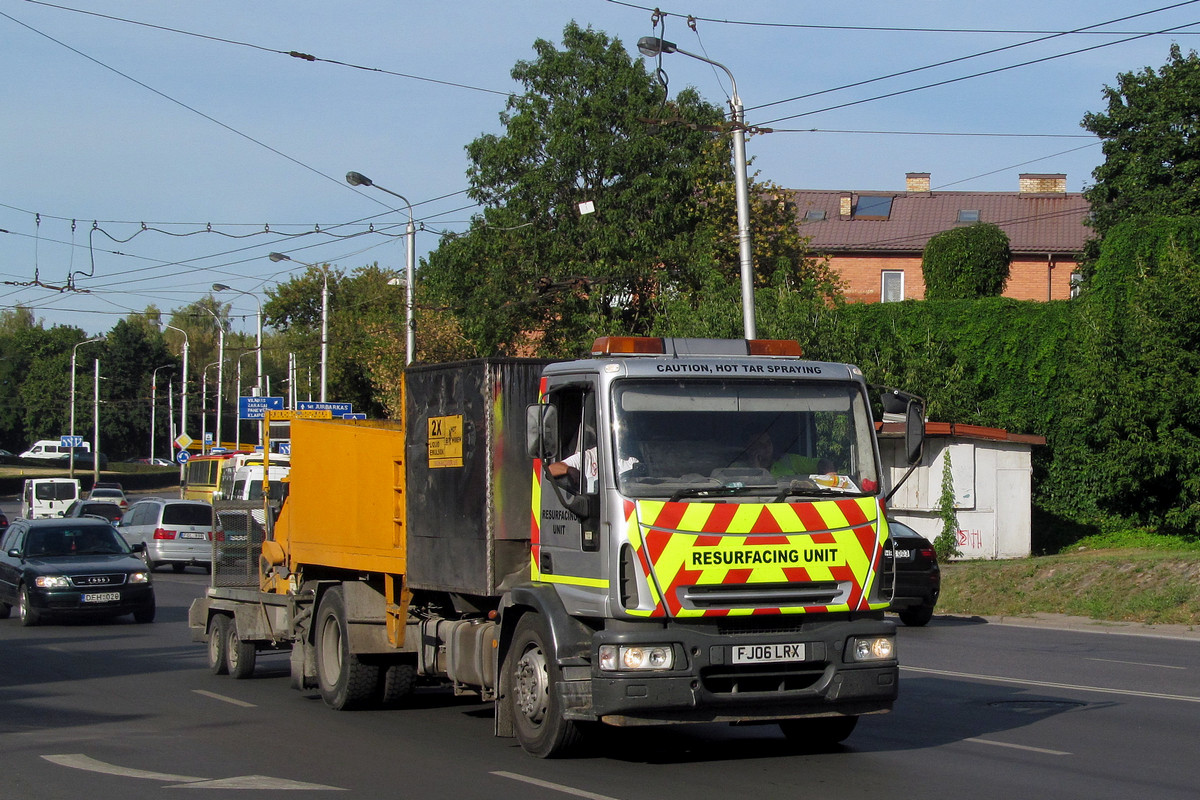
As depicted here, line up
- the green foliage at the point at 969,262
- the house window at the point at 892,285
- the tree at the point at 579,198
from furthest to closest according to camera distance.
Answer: the house window at the point at 892,285, the green foliage at the point at 969,262, the tree at the point at 579,198

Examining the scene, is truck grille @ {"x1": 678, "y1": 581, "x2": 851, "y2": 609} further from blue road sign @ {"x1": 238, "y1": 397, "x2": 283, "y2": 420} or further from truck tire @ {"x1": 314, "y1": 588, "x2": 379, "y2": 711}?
blue road sign @ {"x1": 238, "y1": 397, "x2": 283, "y2": 420}

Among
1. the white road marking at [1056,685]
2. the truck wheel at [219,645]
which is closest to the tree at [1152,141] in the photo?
the white road marking at [1056,685]

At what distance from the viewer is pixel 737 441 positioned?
852 cm

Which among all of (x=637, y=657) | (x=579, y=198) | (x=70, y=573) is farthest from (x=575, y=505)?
(x=579, y=198)

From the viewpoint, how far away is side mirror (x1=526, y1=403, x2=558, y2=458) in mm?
8602

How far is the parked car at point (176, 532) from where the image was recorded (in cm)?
3241

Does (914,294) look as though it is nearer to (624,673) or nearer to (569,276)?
(569,276)

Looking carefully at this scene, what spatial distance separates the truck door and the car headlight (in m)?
1.62

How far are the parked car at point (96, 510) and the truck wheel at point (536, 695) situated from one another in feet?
109

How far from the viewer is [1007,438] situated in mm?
30234

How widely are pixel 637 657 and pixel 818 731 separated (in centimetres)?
203

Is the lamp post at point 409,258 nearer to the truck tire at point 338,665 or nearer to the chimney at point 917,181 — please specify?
the truck tire at point 338,665

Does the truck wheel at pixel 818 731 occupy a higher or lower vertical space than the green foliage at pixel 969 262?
lower

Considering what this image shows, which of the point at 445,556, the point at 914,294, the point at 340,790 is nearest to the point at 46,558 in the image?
the point at 445,556
